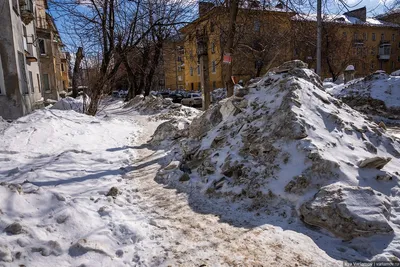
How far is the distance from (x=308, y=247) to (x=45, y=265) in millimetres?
2435

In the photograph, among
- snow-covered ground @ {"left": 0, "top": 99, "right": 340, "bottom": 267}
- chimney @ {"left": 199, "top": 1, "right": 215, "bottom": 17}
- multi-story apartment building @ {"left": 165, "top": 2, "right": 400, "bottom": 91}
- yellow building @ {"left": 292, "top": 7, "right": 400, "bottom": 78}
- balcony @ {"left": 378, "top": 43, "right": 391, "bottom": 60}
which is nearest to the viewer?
snow-covered ground @ {"left": 0, "top": 99, "right": 340, "bottom": 267}

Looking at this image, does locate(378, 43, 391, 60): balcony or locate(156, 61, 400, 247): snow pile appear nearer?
locate(156, 61, 400, 247): snow pile

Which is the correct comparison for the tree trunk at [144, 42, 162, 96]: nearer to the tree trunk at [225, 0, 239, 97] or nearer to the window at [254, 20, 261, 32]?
the window at [254, 20, 261, 32]

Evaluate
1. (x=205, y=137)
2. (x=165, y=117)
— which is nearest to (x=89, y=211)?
(x=205, y=137)

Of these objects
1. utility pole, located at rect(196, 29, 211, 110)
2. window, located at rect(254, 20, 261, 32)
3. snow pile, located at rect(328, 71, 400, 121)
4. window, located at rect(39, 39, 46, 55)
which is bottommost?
snow pile, located at rect(328, 71, 400, 121)

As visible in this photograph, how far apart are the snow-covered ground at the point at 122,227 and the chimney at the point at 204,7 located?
298 inches

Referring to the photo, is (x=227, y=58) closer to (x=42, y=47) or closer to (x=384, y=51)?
(x=42, y=47)

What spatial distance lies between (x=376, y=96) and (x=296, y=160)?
40.8ft

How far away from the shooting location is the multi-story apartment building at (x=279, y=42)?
9.78 m

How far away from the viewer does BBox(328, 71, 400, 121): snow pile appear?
13.0 m

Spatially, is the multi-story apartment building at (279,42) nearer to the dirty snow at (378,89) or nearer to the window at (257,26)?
the window at (257,26)

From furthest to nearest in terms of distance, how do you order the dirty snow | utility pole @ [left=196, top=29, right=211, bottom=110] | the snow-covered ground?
the dirty snow → utility pole @ [left=196, top=29, right=211, bottom=110] → the snow-covered ground

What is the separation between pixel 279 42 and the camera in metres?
11.4

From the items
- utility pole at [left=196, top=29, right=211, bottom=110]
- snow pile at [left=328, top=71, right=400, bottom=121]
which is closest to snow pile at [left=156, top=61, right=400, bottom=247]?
utility pole at [left=196, top=29, right=211, bottom=110]
